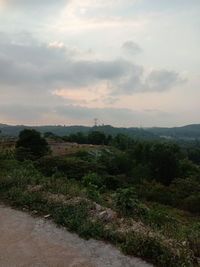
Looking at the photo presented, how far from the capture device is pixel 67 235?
4.84 meters

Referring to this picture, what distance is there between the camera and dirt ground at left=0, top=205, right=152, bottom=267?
3.92m

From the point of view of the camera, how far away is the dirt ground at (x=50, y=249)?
12.9ft

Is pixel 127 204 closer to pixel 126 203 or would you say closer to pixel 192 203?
pixel 126 203

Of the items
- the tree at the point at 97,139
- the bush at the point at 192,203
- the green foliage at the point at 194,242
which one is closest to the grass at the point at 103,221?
the green foliage at the point at 194,242

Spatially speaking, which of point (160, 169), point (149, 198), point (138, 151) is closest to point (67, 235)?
point (149, 198)

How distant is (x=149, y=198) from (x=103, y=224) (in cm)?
1770

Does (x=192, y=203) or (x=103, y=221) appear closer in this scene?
(x=103, y=221)

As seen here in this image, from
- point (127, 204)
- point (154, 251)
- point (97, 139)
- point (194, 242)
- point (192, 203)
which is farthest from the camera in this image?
point (97, 139)

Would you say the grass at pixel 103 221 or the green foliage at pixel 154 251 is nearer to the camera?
the green foliage at pixel 154 251

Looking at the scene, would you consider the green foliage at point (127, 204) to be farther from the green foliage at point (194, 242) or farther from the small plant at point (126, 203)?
the green foliage at point (194, 242)

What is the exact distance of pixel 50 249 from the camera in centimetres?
431

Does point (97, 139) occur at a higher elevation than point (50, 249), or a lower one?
lower

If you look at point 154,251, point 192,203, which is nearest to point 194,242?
point 154,251

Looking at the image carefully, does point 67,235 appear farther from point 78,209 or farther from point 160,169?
point 160,169
